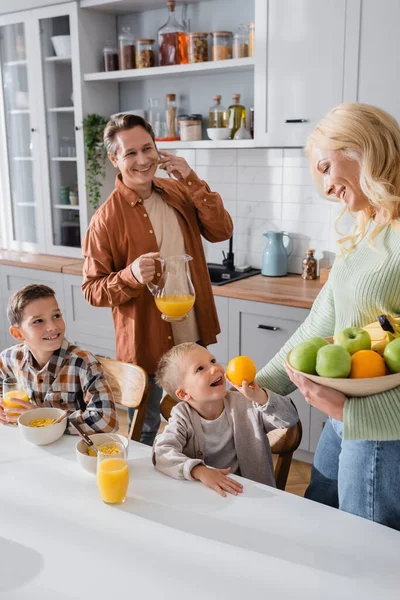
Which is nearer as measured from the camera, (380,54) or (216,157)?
(380,54)

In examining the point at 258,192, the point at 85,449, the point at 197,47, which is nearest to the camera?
the point at 85,449

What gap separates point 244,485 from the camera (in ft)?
4.43

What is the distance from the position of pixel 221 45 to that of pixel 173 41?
294mm

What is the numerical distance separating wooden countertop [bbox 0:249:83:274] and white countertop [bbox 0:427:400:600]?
227cm

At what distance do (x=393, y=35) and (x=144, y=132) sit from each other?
3.88 ft

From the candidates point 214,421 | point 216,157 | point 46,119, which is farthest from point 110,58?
point 214,421

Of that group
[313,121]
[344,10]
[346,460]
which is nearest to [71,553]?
[346,460]

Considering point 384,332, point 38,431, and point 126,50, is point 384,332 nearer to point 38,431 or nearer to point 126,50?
point 38,431

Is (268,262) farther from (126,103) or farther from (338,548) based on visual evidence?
(338,548)

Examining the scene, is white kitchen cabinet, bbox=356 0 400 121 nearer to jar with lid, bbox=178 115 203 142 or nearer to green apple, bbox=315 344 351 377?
jar with lid, bbox=178 115 203 142

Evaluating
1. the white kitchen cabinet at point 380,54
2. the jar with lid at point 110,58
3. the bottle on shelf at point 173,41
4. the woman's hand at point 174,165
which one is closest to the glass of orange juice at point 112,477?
the woman's hand at point 174,165

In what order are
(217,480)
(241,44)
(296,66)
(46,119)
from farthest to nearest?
(46,119) → (241,44) → (296,66) → (217,480)

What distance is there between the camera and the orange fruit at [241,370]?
4.68 ft

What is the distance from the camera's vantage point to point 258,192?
3.36 metres
